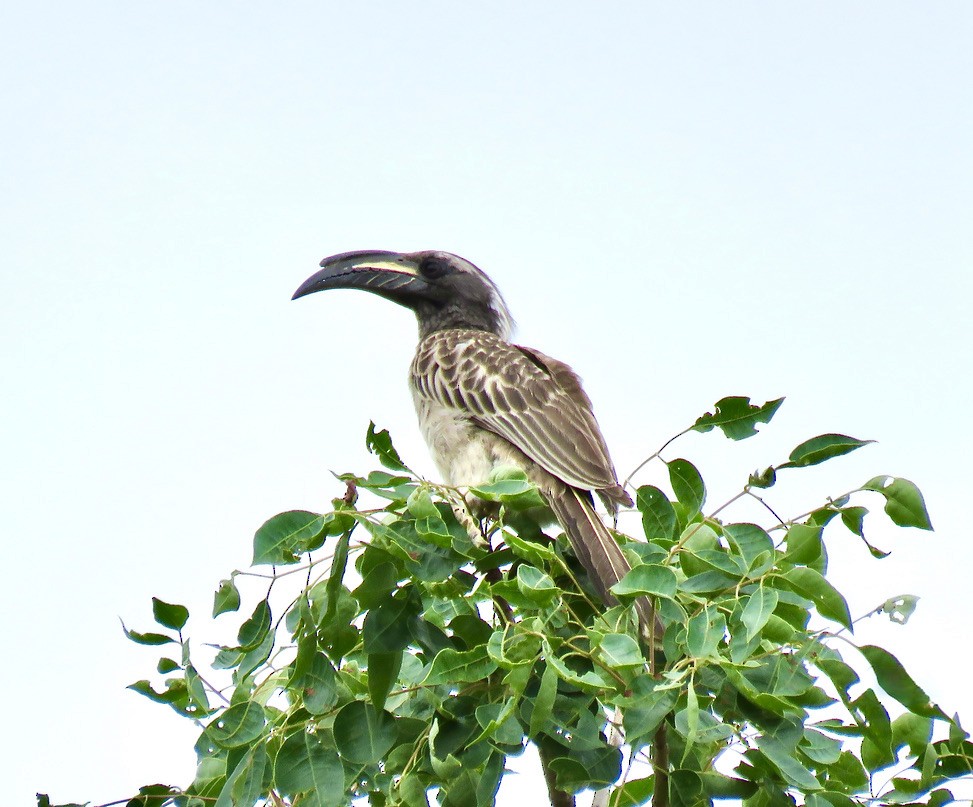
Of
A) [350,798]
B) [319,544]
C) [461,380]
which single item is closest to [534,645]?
[319,544]

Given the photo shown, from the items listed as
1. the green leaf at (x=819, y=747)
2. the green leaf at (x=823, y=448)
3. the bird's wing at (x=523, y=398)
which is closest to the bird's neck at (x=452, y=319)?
the bird's wing at (x=523, y=398)

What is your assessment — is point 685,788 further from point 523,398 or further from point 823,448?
point 523,398

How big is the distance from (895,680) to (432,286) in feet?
13.6

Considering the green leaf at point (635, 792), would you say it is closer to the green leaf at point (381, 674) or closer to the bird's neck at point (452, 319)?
the green leaf at point (381, 674)

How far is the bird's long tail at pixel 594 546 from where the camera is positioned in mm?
2521

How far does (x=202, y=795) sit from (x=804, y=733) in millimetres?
1251

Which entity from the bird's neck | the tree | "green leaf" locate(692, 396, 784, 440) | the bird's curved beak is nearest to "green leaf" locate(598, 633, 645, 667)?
the tree

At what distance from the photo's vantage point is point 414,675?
2699mm

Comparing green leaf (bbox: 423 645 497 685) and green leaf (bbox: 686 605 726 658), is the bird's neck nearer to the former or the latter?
green leaf (bbox: 423 645 497 685)

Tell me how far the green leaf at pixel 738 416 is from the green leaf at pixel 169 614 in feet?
3.89

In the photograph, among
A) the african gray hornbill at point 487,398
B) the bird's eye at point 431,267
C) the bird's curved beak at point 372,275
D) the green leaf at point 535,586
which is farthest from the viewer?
the bird's eye at point 431,267

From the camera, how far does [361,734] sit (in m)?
2.35

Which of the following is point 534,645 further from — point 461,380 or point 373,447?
point 461,380

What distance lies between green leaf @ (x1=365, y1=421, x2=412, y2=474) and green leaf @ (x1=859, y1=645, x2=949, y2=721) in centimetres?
100
